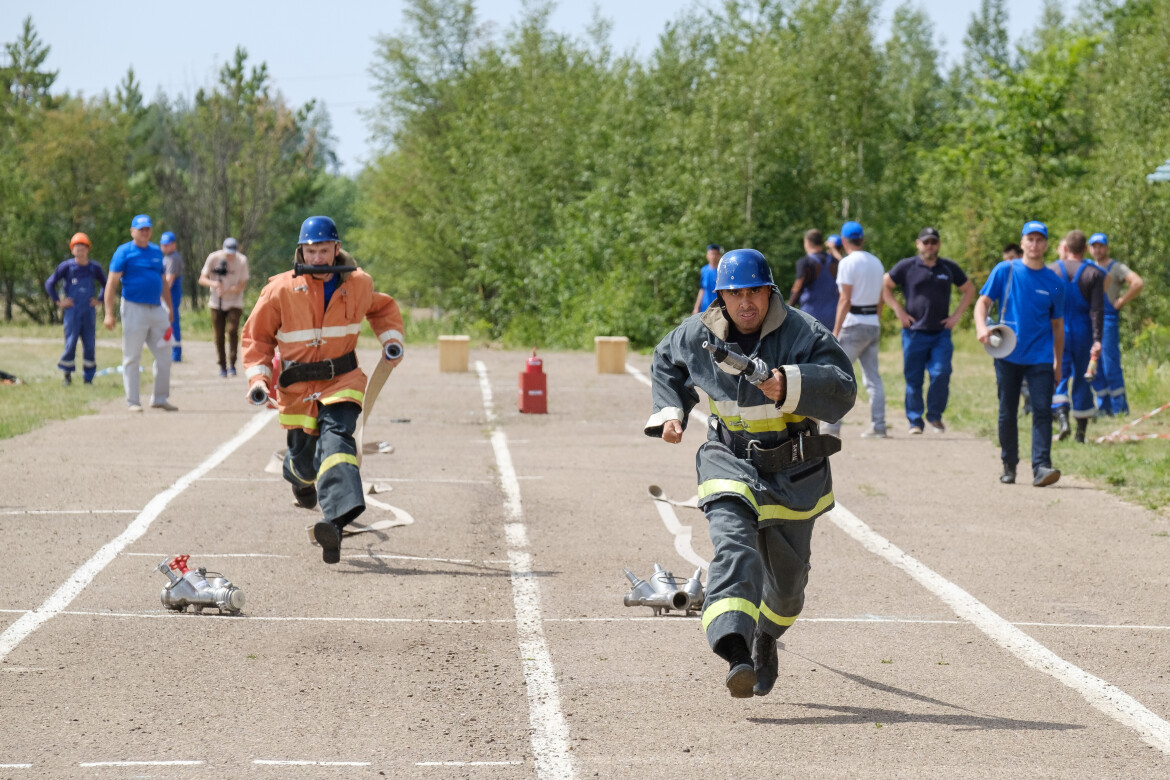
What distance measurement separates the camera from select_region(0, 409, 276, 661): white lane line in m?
6.70

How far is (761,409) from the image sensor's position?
18.9 ft

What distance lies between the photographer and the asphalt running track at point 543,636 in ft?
16.8

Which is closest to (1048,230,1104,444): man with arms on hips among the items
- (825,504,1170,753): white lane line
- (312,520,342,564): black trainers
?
(825,504,1170,753): white lane line

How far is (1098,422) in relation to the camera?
16344mm

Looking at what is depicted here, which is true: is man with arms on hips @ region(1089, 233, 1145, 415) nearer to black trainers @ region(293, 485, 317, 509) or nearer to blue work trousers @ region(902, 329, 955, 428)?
blue work trousers @ region(902, 329, 955, 428)

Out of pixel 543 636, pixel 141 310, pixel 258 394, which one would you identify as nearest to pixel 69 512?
pixel 258 394

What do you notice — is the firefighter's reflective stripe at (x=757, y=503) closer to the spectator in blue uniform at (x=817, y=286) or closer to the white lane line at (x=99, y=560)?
the white lane line at (x=99, y=560)

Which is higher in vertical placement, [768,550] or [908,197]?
[908,197]

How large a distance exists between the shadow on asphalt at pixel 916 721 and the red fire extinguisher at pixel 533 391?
11463mm

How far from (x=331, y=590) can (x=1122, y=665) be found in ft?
13.2

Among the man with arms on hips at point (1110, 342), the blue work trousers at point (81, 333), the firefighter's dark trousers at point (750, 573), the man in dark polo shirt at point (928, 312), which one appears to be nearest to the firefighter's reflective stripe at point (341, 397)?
the firefighter's dark trousers at point (750, 573)

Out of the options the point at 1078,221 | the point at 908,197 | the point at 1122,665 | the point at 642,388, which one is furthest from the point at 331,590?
the point at 908,197

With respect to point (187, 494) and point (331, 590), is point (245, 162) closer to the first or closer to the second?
point (187, 494)

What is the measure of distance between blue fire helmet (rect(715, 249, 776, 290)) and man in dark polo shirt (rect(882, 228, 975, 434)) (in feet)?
29.6
